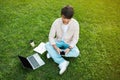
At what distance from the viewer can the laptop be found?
289 cm

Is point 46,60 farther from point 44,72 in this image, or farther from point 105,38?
point 105,38

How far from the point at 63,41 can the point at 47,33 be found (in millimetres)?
610

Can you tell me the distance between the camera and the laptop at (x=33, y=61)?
289 centimetres

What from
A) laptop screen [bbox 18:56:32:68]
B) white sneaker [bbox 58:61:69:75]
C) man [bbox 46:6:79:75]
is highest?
man [bbox 46:6:79:75]

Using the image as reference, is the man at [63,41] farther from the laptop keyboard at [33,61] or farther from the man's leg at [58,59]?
the laptop keyboard at [33,61]

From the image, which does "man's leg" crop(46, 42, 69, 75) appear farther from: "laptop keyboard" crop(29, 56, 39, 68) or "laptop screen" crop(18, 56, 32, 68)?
"laptop screen" crop(18, 56, 32, 68)

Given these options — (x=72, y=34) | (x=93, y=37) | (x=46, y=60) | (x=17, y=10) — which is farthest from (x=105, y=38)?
(x=17, y=10)

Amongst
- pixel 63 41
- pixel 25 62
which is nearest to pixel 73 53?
pixel 63 41

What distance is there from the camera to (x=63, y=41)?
2975 mm

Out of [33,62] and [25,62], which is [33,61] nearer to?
[33,62]

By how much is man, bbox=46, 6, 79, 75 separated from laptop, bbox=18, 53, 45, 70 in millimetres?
158

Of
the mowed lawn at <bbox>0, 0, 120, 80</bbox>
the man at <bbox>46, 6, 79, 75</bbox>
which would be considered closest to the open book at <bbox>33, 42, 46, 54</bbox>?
the mowed lawn at <bbox>0, 0, 120, 80</bbox>

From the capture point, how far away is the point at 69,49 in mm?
2936

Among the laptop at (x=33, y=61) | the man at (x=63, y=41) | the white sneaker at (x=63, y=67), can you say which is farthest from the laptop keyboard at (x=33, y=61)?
the white sneaker at (x=63, y=67)
